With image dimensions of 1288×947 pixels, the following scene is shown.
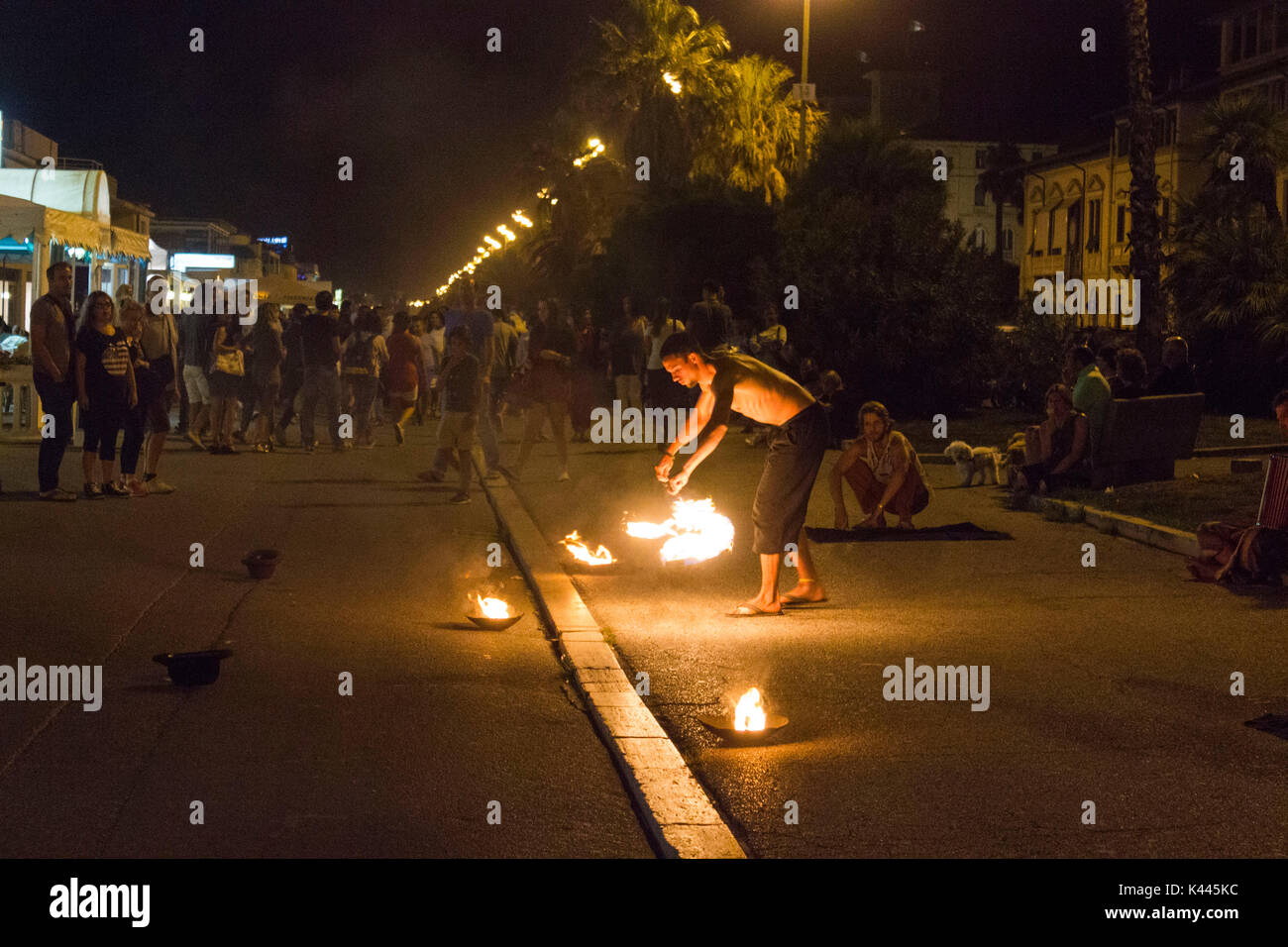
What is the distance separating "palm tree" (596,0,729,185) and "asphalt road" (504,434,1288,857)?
35.6 metres

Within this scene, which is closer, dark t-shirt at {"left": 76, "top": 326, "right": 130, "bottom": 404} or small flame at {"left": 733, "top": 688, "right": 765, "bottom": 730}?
small flame at {"left": 733, "top": 688, "right": 765, "bottom": 730}

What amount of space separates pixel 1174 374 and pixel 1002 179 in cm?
6202

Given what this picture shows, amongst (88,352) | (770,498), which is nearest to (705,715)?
(770,498)

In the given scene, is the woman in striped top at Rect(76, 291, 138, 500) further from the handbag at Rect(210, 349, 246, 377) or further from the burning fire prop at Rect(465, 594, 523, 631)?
the burning fire prop at Rect(465, 594, 523, 631)

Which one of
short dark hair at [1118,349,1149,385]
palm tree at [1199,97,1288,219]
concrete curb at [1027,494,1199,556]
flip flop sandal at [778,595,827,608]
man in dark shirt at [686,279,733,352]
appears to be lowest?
flip flop sandal at [778,595,827,608]

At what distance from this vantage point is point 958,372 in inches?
1056

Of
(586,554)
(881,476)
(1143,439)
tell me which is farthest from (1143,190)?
(586,554)

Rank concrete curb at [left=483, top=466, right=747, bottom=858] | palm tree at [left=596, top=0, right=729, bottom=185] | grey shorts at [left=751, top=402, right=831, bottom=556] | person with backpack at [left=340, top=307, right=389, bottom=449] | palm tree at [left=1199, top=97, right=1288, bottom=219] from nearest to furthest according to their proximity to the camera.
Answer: concrete curb at [left=483, top=466, right=747, bottom=858], grey shorts at [left=751, top=402, right=831, bottom=556], person with backpack at [left=340, top=307, right=389, bottom=449], palm tree at [left=1199, top=97, right=1288, bottom=219], palm tree at [left=596, top=0, right=729, bottom=185]

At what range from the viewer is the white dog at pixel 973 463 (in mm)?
17281

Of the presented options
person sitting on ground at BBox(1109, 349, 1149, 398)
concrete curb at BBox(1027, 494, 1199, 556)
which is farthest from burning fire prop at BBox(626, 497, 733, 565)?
person sitting on ground at BBox(1109, 349, 1149, 398)

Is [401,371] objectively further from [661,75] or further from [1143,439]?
[661,75]

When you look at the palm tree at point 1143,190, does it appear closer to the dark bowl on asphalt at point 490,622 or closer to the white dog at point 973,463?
the white dog at point 973,463

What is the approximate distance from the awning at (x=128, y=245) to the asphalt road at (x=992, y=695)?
45.9ft

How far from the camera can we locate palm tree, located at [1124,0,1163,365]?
2250 centimetres
